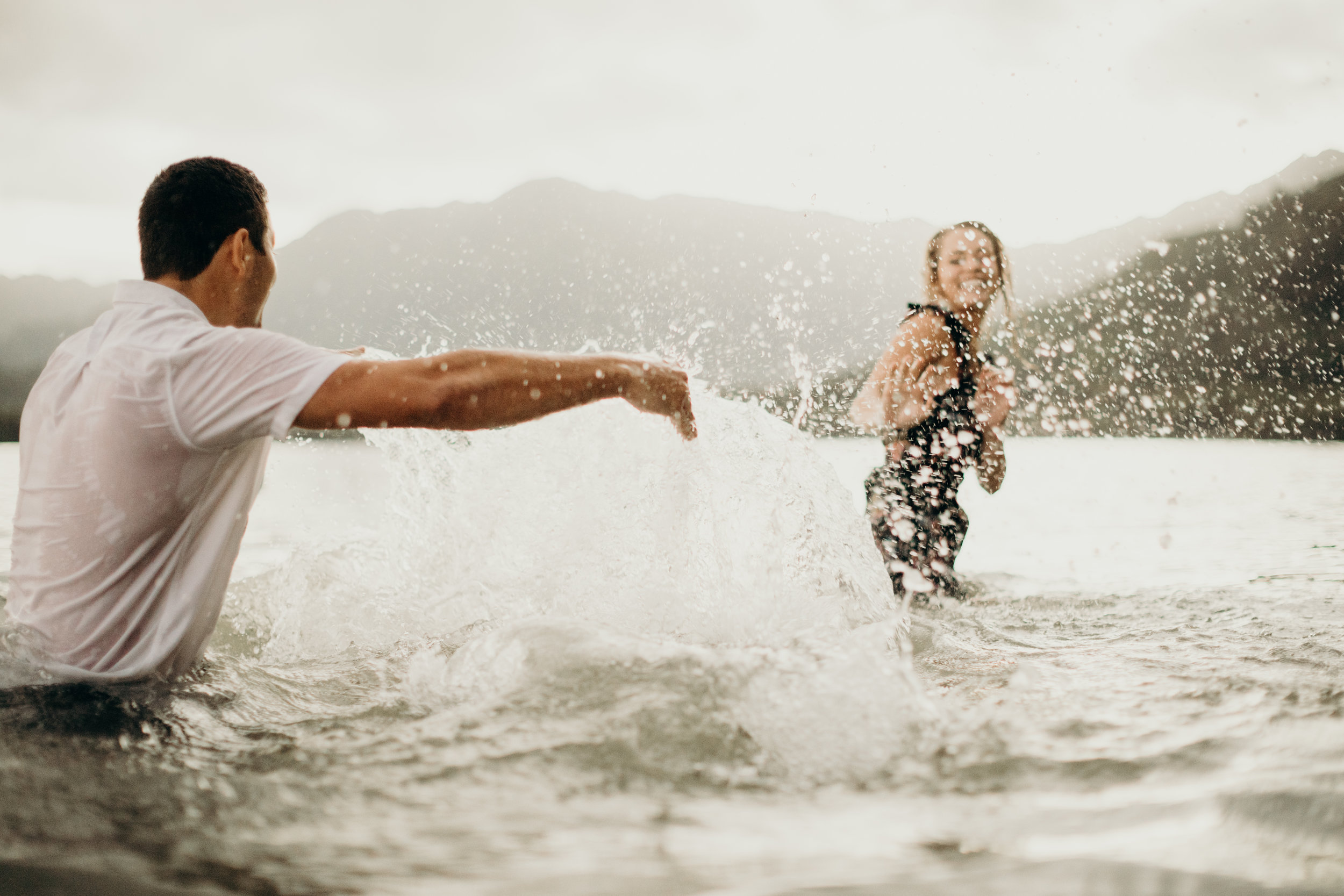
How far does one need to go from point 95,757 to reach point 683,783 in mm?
1307

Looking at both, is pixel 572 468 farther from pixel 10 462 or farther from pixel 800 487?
pixel 10 462

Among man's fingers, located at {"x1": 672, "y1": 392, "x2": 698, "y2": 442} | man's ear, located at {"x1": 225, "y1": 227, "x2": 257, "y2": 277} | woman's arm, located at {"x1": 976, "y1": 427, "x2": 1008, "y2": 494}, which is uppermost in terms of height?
man's ear, located at {"x1": 225, "y1": 227, "x2": 257, "y2": 277}

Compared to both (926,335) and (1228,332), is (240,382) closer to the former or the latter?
(926,335)

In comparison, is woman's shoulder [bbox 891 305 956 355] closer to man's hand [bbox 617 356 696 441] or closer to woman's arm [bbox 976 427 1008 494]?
woman's arm [bbox 976 427 1008 494]

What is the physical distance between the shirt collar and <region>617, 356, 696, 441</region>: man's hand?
1.20m

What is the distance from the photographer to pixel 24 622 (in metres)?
2.13

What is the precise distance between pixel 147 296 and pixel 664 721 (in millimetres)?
1824

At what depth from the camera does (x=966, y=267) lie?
4.87 metres

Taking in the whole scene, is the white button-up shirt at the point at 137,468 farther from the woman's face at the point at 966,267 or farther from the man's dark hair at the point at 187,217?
the woman's face at the point at 966,267

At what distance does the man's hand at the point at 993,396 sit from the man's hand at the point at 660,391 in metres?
2.98

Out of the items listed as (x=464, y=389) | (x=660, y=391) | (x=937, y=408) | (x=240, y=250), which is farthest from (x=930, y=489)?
(x=240, y=250)

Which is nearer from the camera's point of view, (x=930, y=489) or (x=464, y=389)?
(x=464, y=389)

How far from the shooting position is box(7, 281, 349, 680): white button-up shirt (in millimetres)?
1956

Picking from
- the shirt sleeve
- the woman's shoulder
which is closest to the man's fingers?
the shirt sleeve
